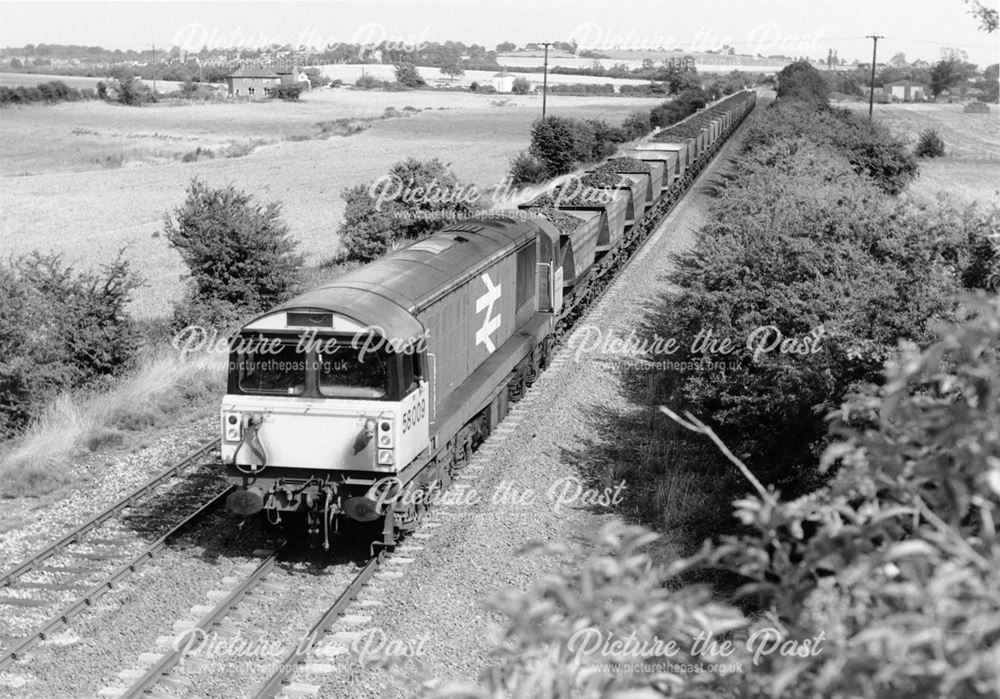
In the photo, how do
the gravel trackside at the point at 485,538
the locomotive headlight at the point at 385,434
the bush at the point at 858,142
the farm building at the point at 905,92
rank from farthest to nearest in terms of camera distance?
the farm building at the point at 905,92 < the bush at the point at 858,142 < the locomotive headlight at the point at 385,434 < the gravel trackside at the point at 485,538

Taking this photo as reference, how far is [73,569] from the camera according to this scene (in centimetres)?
1186

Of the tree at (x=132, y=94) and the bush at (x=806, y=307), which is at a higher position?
the tree at (x=132, y=94)

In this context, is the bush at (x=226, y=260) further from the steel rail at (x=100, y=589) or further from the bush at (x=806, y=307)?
the steel rail at (x=100, y=589)

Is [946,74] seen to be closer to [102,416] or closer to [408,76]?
[408,76]

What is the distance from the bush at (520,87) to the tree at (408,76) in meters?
12.8

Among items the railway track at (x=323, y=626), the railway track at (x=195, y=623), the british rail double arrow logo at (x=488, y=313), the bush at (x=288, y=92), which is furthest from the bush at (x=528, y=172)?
the bush at (x=288, y=92)

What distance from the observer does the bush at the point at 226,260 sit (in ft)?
78.0

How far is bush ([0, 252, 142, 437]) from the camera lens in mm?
18000

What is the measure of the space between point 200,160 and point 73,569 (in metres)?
61.5

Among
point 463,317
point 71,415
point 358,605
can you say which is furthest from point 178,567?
point 71,415

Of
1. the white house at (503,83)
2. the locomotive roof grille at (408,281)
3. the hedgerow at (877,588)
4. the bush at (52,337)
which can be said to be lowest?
the bush at (52,337)

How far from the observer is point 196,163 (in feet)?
222

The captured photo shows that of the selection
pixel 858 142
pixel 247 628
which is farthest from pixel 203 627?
pixel 858 142

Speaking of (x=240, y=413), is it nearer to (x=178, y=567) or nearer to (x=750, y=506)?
(x=178, y=567)
